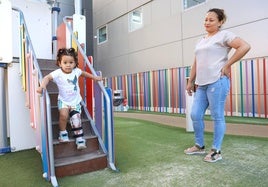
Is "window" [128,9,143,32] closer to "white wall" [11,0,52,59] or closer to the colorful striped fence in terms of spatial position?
the colorful striped fence

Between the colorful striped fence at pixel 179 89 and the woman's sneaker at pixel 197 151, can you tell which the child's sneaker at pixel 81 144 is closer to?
the woman's sneaker at pixel 197 151

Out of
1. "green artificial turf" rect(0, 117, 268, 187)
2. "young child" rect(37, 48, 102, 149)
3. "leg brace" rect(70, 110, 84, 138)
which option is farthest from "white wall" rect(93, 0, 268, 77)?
"leg brace" rect(70, 110, 84, 138)

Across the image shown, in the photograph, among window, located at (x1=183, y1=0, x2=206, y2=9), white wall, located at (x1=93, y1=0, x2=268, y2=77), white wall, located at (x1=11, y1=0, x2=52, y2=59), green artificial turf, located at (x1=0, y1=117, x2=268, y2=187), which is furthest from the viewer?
window, located at (x1=183, y1=0, x2=206, y2=9)

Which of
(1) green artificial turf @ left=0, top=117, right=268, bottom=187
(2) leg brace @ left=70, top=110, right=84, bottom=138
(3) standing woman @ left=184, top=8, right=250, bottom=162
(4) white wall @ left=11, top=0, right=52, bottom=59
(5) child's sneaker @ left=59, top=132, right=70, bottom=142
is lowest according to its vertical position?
(1) green artificial turf @ left=0, top=117, right=268, bottom=187

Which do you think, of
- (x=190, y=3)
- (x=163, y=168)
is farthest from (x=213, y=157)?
(x=190, y=3)

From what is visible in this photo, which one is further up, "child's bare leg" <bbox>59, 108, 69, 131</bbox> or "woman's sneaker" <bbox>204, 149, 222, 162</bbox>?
"child's bare leg" <bbox>59, 108, 69, 131</bbox>

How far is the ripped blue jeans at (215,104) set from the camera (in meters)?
2.61

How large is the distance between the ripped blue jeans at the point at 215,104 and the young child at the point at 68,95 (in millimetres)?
1160

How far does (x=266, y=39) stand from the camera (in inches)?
257

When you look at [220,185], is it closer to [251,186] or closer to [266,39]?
[251,186]

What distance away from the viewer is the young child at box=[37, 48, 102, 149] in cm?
279

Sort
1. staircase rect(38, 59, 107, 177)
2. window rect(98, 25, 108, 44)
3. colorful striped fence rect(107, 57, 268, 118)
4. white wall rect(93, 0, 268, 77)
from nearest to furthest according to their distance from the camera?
1. staircase rect(38, 59, 107, 177)
2. colorful striped fence rect(107, 57, 268, 118)
3. white wall rect(93, 0, 268, 77)
4. window rect(98, 25, 108, 44)

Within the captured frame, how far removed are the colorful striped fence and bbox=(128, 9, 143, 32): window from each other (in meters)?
2.19

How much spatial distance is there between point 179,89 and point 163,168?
610 cm
